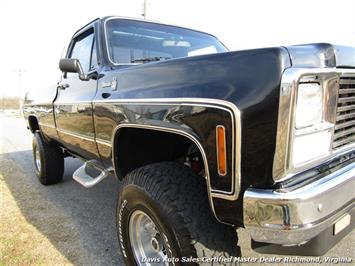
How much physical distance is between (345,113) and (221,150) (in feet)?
2.42

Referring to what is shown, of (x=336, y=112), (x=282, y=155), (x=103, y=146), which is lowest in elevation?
(x=103, y=146)

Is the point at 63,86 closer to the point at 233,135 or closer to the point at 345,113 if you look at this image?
the point at 233,135

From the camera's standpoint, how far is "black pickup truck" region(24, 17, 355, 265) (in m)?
1.51

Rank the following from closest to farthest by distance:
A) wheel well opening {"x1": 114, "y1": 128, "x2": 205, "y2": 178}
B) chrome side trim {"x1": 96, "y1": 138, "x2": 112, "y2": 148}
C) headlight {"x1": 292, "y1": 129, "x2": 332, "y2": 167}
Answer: headlight {"x1": 292, "y1": 129, "x2": 332, "y2": 167} → wheel well opening {"x1": 114, "y1": 128, "x2": 205, "y2": 178} → chrome side trim {"x1": 96, "y1": 138, "x2": 112, "y2": 148}

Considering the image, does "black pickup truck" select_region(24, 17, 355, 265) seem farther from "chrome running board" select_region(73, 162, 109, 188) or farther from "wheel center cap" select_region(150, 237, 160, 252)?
"chrome running board" select_region(73, 162, 109, 188)

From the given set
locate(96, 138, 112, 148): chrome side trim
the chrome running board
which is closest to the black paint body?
locate(96, 138, 112, 148): chrome side trim

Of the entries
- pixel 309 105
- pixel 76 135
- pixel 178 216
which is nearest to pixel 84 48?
pixel 76 135

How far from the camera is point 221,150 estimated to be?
5.32ft

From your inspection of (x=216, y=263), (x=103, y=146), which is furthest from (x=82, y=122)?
(x=216, y=263)

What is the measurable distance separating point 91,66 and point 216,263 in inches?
89.2

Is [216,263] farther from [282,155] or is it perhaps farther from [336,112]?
[336,112]

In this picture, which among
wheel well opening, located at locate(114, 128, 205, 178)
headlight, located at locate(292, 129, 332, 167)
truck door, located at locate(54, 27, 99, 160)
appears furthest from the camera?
truck door, located at locate(54, 27, 99, 160)

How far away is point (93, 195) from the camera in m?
4.43

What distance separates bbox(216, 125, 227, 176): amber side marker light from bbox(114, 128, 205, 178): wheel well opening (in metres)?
0.79
